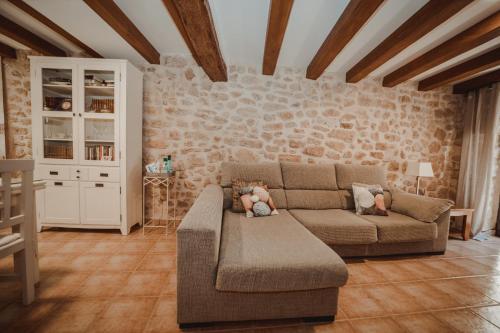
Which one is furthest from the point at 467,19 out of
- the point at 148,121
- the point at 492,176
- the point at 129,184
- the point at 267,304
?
the point at 129,184

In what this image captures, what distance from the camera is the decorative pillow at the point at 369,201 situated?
8.02 feet

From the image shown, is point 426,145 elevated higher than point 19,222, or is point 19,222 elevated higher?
point 426,145

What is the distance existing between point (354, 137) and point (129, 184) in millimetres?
3187

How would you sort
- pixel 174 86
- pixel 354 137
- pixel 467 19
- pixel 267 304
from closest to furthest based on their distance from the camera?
1. pixel 267 304
2. pixel 467 19
3. pixel 174 86
4. pixel 354 137

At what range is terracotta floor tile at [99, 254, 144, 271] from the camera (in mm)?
1881

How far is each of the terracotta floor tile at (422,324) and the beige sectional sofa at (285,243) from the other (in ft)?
1.56

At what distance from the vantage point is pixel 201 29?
1774mm

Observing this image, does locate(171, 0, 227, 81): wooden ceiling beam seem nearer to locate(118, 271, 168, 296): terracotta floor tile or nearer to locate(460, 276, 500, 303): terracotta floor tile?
locate(118, 271, 168, 296): terracotta floor tile

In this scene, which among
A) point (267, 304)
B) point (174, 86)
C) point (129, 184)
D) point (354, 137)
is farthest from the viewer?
point (354, 137)

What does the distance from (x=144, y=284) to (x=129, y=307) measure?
0.25 m

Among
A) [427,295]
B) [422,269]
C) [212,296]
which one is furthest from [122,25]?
[422,269]

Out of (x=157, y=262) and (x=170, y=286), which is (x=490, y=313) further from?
(x=157, y=262)

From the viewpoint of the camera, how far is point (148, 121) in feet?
9.84

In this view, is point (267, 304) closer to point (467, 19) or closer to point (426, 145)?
point (467, 19)
